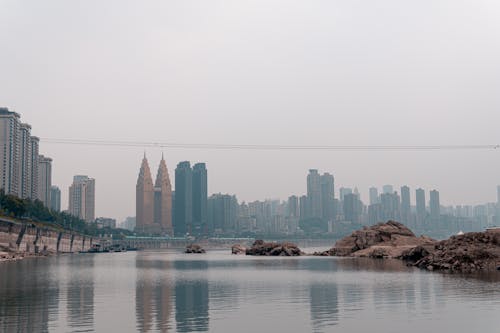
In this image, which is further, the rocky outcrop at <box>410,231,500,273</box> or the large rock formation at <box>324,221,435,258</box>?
the large rock formation at <box>324,221,435,258</box>

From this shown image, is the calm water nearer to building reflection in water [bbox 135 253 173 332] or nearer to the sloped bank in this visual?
building reflection in water [bbox 135 253 173 332]

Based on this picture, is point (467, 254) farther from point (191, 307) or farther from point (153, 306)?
point (153, 306)

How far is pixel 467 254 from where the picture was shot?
10562cm

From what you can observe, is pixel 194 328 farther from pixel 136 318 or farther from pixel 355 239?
pixel 355 239

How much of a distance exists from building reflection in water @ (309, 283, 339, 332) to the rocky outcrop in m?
40.2

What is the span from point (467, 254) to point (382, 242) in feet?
244

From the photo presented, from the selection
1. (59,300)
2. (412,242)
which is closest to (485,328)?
(59,300)

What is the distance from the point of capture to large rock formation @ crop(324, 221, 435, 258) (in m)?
167

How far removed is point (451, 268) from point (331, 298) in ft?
179

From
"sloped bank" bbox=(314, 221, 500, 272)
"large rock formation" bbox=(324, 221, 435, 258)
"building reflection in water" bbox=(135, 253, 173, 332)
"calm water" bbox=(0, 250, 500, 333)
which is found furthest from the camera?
"large rock formation" bbox=(324, 221, 435, 258)

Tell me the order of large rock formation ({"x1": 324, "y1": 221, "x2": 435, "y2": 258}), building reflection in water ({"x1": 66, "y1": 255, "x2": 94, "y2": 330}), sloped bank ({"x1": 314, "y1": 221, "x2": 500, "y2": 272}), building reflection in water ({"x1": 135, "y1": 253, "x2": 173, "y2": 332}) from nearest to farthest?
1. building reflection in water ({"x1": 135, "y1": 253, "x2": 173, "y2": 332})
2. building reflection in water ({"x1": 66, "y1": 255, "x2": 94, "y2": 330})
3. sloped bank ({"x1": 314, "y1": 221, "x2": 500, "y2": 272})
4. large rock formation ({"x1": 324, "y1": 221, "x2": 435, "y2": 258})

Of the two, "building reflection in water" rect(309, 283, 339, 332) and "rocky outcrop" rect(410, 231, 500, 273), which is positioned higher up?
"rocky outcrop" rect(410, 231, 500, 273)

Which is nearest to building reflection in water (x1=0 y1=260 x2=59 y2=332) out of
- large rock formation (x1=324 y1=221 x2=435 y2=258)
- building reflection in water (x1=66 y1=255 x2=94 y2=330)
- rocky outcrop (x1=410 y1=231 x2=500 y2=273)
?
building reflection in water (x1=66 y1=255 x2=94 y2=330)

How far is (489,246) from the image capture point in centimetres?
10806
